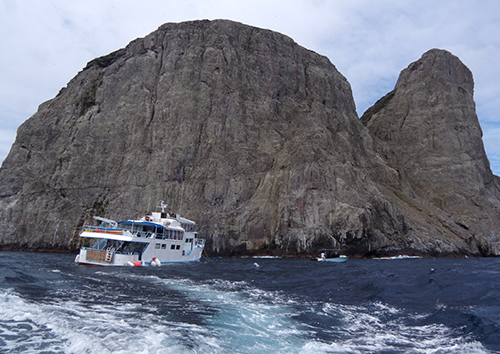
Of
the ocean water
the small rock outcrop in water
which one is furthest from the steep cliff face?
the ocean water

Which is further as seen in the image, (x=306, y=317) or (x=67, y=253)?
(x=67, y=253)

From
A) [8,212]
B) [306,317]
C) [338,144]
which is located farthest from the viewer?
[338,144]

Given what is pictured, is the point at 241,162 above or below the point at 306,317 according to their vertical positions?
above

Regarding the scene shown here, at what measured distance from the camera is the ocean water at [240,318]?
12359 mm

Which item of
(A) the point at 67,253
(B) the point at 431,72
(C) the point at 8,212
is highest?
(B) the point at 431,72

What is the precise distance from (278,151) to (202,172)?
17.0m

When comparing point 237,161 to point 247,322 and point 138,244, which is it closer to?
point 138,244

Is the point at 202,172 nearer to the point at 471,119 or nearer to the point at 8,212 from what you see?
the point at 8,212

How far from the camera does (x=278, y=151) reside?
81062 millimetres

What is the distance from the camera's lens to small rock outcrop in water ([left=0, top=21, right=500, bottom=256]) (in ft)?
228

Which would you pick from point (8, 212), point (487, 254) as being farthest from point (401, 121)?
point (8, 212)

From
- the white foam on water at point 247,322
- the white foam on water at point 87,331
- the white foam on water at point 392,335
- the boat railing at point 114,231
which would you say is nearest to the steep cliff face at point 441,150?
the boat railing at point 114,231

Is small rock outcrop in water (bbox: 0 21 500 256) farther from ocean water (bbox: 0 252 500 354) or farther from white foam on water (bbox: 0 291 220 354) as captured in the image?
white foam on water (bbox: 0 291 220 354)

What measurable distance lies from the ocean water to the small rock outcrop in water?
1656 inches
